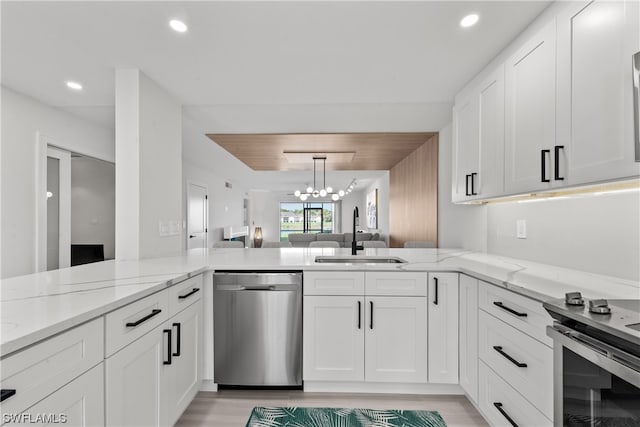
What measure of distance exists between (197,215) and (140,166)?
4.41 metres

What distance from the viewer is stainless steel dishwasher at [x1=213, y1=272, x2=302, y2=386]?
2.05 metres

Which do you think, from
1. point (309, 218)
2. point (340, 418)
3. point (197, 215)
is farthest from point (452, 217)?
point (309, 218)

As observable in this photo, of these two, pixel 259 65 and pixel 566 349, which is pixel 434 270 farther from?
pixel 259 65

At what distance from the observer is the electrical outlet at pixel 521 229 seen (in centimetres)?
212

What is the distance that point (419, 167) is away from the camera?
460cm

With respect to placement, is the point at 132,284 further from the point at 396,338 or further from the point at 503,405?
the point at 503,405

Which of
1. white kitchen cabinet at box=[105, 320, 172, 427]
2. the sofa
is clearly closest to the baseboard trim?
white kitchen cabinet at box=[105, 320, 172, 427]

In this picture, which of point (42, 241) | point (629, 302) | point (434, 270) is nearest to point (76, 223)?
point (42, 241)

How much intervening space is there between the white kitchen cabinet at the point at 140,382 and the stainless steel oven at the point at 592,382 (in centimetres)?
161

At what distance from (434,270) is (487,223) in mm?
995

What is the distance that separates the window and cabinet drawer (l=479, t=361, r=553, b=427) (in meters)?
11.8

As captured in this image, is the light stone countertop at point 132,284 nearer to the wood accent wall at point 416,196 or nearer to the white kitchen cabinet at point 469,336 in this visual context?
the white kitchen cabinet at point 469,336

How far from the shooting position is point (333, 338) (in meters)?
2.05

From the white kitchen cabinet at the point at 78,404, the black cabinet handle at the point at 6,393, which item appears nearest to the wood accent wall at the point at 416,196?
the white kitchen cabinet at the point at 78,404
